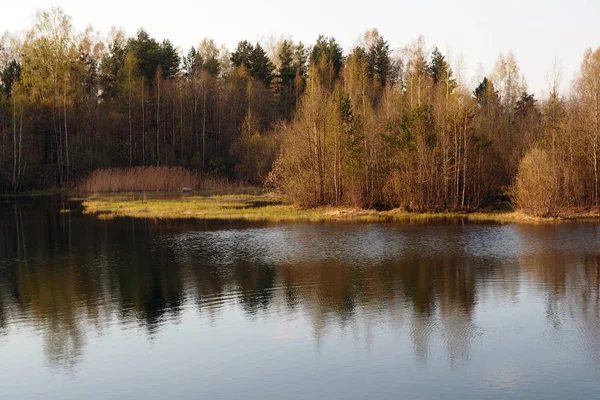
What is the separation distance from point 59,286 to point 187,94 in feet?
186

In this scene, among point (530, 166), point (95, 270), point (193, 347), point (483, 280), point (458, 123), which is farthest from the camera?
point (458, 123)

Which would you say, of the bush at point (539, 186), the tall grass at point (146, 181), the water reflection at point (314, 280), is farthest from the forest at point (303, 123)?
the water reflection at point (314, 280)

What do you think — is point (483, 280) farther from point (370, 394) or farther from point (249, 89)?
point (249, 89)

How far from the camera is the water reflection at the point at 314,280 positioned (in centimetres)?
1470

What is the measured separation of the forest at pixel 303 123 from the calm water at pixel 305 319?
39.6 feet

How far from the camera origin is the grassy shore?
3616 cm

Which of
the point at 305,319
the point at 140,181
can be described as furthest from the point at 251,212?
the point at 305,319

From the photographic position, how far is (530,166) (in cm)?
3456

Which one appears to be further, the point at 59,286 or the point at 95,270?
the point at 95,270

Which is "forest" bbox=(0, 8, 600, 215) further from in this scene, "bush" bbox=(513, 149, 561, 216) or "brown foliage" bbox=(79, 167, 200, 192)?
"brown foliage" bbox=(79, 167, 200, 192)

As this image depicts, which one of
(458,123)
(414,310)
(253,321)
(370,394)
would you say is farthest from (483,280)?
(458,123)

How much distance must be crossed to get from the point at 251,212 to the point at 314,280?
2118 cm

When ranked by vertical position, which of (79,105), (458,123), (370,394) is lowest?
(370,394)

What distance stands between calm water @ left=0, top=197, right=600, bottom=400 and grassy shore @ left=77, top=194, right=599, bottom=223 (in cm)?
816
